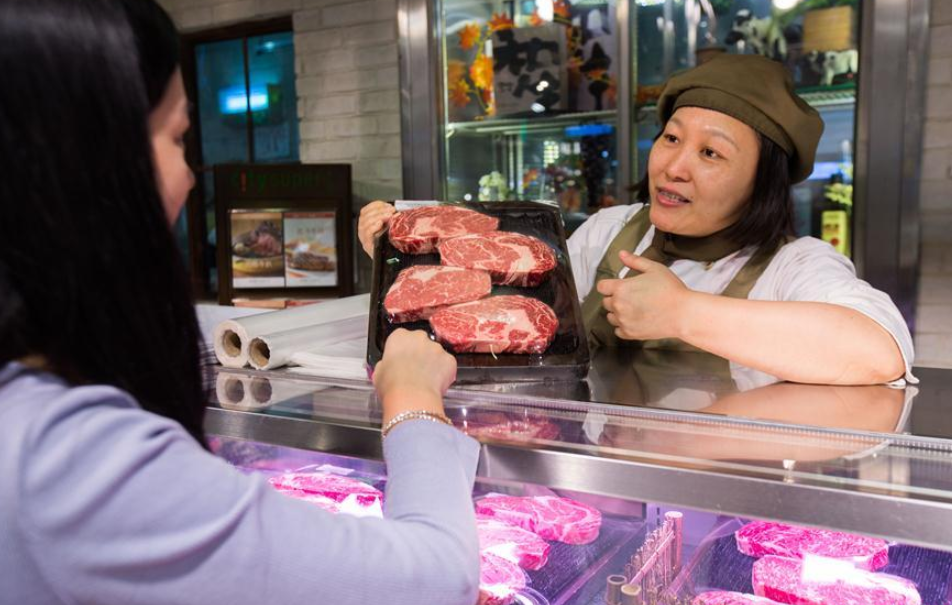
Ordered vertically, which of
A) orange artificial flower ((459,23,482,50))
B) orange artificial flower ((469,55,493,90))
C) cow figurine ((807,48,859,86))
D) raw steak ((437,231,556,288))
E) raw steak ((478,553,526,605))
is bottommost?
raw steak ((478,553,526,605))

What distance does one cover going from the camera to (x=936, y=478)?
28.7 inches

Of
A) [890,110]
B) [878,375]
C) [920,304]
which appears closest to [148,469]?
[878,375]

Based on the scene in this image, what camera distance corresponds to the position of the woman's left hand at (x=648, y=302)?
118 cm

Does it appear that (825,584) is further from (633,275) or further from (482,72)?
(482,72)

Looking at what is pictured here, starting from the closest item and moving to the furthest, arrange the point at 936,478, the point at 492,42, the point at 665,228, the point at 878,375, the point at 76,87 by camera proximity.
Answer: the point at 76,87 < the point at 936,478 < the point at 878,375 < the point at 665,228 < the point at 492,42

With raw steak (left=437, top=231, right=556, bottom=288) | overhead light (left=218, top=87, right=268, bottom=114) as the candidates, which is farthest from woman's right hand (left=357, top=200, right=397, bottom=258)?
overhead light (left=218, top=87, right=268, bottom=114)

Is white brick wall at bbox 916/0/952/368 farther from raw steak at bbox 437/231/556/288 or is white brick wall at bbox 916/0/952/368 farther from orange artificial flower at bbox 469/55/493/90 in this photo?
raw steak at bbox 437/231/556/288

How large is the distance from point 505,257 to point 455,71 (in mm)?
2541

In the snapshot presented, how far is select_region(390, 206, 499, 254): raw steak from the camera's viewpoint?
1.40 m

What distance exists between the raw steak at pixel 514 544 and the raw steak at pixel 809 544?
0.28 meters

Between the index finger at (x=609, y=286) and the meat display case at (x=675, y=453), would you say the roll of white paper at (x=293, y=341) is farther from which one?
the index finger at (x=609, y=286)

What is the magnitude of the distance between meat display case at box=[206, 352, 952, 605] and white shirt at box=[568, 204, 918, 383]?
113 millimetres

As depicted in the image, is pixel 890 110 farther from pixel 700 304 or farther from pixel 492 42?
pixel 700 304

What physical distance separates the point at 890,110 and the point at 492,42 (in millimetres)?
1612
